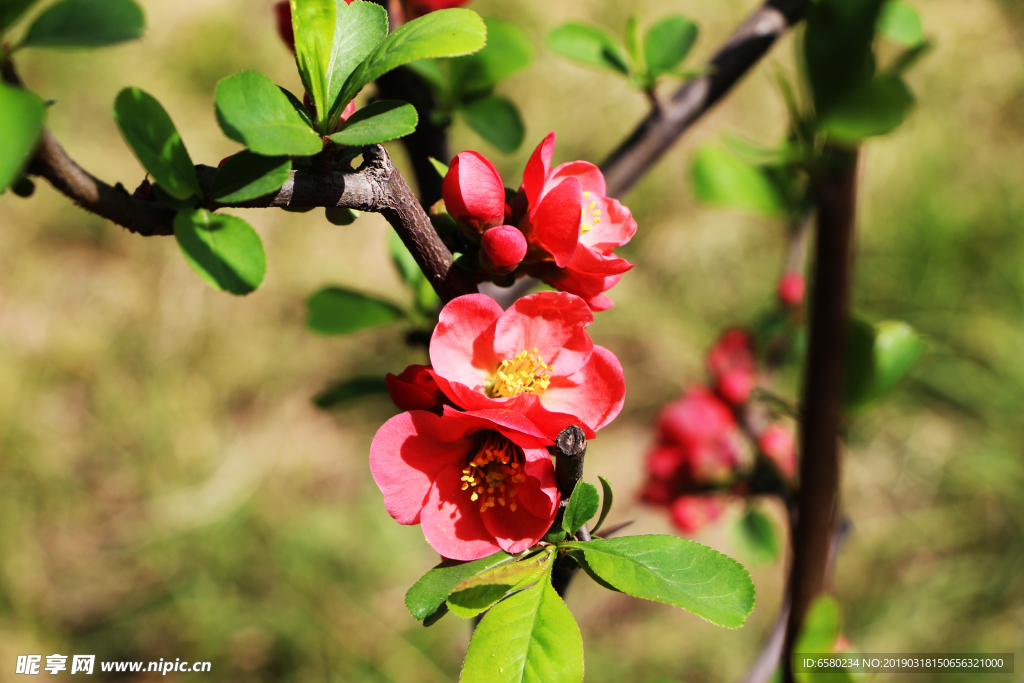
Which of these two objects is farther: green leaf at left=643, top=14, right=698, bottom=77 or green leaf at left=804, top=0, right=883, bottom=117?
green leaf at left=643, top=14, right=698, bottom=77

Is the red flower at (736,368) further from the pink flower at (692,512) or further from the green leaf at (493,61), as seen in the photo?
the green leaf at (493,61)

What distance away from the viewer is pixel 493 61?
2.50ft

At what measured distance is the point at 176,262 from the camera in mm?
2375

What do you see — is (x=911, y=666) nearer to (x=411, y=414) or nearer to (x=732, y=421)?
(x=732, y=421)

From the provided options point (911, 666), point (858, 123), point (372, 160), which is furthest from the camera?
point (911, 666)

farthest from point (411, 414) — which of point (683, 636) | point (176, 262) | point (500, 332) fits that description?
point (176, 262)

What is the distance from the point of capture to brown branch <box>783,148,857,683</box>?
738 mm

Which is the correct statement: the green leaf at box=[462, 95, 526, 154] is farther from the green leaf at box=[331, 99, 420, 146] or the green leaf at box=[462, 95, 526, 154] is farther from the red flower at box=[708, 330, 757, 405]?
the red flower at box=[708, 330, 757, 405]

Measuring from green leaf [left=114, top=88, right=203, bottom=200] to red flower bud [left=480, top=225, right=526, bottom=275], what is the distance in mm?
183

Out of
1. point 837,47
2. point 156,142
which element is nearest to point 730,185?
point 837,47

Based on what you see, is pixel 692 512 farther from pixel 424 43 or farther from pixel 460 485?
pixel 424 43

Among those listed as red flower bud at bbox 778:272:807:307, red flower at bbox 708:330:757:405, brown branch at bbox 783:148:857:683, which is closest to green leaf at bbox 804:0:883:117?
brown branch at bbox 783:148:857:683

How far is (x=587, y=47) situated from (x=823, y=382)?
478 mm

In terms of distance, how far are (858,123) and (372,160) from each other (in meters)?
0.39
